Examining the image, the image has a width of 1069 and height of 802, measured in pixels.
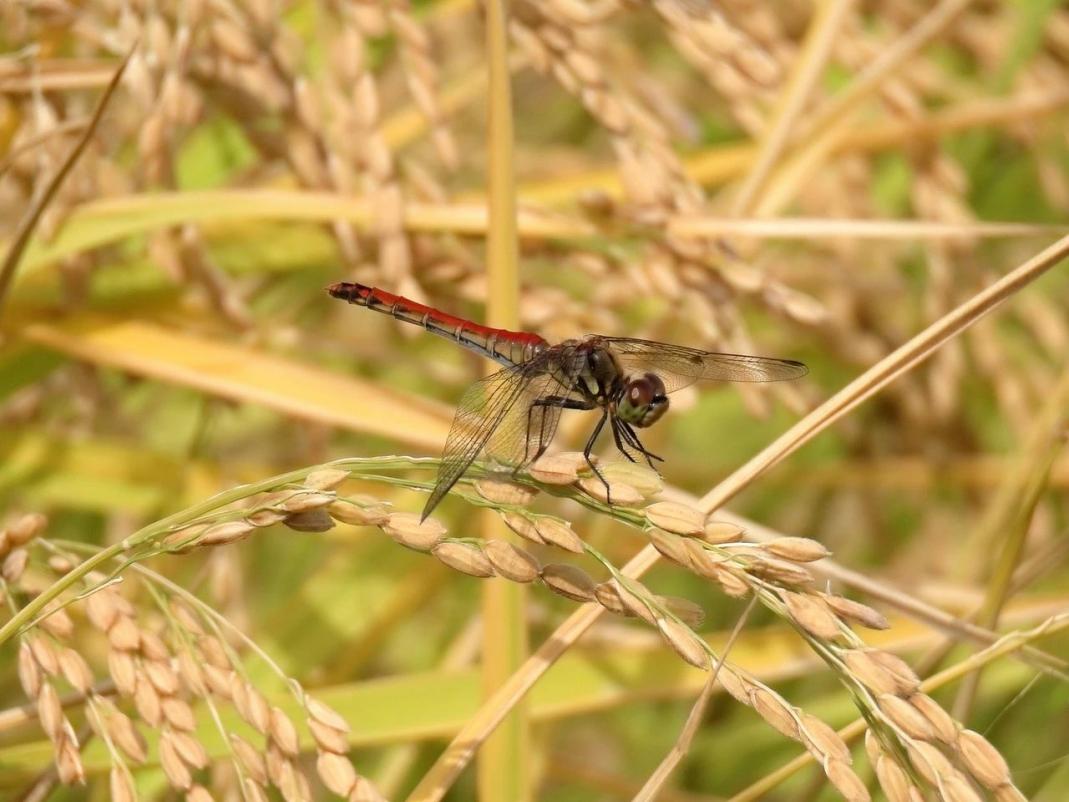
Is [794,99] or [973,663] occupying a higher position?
[794,99]

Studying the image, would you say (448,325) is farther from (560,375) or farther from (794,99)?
(794,99)

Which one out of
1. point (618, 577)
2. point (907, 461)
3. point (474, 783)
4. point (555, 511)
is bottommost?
point (474, 783)

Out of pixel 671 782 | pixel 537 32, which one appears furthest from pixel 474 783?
pixel 537 32

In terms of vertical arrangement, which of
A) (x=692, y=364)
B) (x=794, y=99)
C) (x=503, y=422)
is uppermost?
(x=794, y=99)

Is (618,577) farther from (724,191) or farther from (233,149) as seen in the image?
(724,191)

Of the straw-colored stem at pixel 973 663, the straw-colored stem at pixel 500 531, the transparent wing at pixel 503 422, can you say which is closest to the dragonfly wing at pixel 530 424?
the transparent wing at pixel 503 422

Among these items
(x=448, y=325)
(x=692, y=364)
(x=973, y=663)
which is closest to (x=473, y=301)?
(x=448, y=325)
